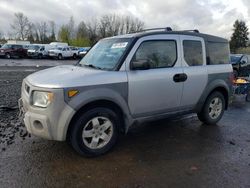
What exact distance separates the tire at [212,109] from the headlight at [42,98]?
3.42m

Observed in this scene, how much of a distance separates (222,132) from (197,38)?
2.02 metres

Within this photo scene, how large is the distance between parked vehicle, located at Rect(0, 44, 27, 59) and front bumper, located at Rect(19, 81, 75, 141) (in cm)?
2919

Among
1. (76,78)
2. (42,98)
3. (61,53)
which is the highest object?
(61,53)

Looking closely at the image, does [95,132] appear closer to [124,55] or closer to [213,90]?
[124,55]

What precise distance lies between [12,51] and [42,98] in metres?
29.9

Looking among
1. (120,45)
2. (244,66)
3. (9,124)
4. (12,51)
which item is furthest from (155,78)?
(12,51)

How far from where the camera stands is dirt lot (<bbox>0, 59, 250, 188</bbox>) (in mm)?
3338

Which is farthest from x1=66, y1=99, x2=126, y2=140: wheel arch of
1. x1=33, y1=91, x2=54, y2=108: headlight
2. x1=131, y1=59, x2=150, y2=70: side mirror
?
x1=131, y1=59, x2=150, y2=70: side mirror

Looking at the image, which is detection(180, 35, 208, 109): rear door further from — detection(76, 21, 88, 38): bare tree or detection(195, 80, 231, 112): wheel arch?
detection(76, 21, 88, 38): bare tree

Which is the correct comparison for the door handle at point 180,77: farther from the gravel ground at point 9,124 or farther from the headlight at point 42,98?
the gravel ground at point 9,124

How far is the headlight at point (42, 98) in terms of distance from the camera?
353 cm

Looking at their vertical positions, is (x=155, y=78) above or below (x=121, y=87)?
above

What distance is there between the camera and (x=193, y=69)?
4945mm

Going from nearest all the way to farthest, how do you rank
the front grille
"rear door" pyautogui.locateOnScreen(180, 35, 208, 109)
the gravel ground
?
the front grille → the gravel ground → "rear door" pyautogui.locateOnScreen(180, 35, 208, 109)
